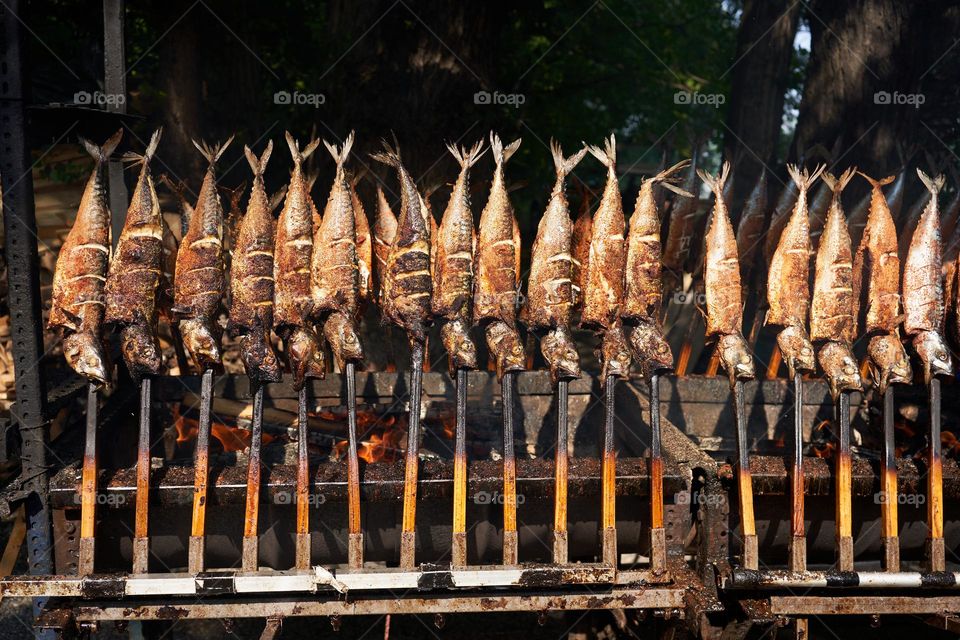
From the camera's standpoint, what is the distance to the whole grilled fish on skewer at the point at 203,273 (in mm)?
3852

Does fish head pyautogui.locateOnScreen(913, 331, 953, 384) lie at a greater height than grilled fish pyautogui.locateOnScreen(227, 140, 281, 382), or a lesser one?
lesser

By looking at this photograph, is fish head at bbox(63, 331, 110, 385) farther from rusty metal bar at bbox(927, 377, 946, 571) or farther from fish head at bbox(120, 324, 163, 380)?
rusty metal bar at bbox(927, 377, 946, 571)

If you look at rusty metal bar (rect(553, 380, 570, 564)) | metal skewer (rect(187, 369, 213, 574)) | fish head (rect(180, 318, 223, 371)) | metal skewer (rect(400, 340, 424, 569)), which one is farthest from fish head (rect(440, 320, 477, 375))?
metal skewer (rect(187, 369, 213, 574))

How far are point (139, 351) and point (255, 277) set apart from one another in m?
0.63

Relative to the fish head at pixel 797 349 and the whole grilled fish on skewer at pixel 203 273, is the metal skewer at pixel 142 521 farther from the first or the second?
the fish head at pixel 797 349

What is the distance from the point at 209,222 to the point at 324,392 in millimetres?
1805

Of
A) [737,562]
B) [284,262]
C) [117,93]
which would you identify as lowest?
[737,562]

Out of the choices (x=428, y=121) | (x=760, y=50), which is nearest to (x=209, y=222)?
(x=428, y=121)

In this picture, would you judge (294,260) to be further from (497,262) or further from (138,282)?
(497,262)

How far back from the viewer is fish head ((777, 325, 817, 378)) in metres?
3.96

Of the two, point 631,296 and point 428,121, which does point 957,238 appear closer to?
point 631,296

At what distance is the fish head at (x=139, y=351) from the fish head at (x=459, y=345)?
1.36m

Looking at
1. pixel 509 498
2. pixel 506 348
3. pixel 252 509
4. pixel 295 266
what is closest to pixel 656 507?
pixel 509 498

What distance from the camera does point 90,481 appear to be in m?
3.62
